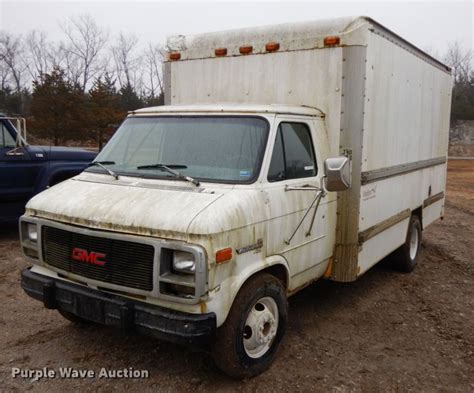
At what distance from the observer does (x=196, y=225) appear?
3.39m

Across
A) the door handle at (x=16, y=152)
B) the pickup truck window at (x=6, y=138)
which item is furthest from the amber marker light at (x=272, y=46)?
the pickup truck window at (x=6, y=138)

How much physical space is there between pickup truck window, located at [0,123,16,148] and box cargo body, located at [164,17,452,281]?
3.90 metres

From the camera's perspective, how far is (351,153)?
16.0 ft

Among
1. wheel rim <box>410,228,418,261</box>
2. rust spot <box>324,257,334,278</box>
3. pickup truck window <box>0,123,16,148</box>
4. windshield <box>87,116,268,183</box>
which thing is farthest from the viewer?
pickup truck window <box>0,123,16,148</box>

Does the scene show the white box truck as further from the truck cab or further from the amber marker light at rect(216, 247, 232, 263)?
the truck cab

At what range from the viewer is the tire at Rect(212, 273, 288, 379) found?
12.1ft

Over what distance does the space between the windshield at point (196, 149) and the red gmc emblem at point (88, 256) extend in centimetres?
81

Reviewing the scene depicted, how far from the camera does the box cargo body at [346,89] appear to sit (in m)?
4.83

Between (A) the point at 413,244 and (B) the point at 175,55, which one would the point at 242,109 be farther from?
(A) the point at 413,244

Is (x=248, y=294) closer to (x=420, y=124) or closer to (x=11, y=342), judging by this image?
(x=11, y=342)

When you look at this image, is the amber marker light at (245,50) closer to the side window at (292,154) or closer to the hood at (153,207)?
the side window at (292,154)

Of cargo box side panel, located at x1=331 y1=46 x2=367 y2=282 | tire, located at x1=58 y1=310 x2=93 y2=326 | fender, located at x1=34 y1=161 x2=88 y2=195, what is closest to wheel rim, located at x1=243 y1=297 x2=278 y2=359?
cargo box side panel, located at x1=331 y1=46 x2=367 y2=282

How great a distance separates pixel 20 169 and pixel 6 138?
1.93ft

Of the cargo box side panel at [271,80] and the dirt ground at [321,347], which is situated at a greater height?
the cargo box side panel at [271,80]
